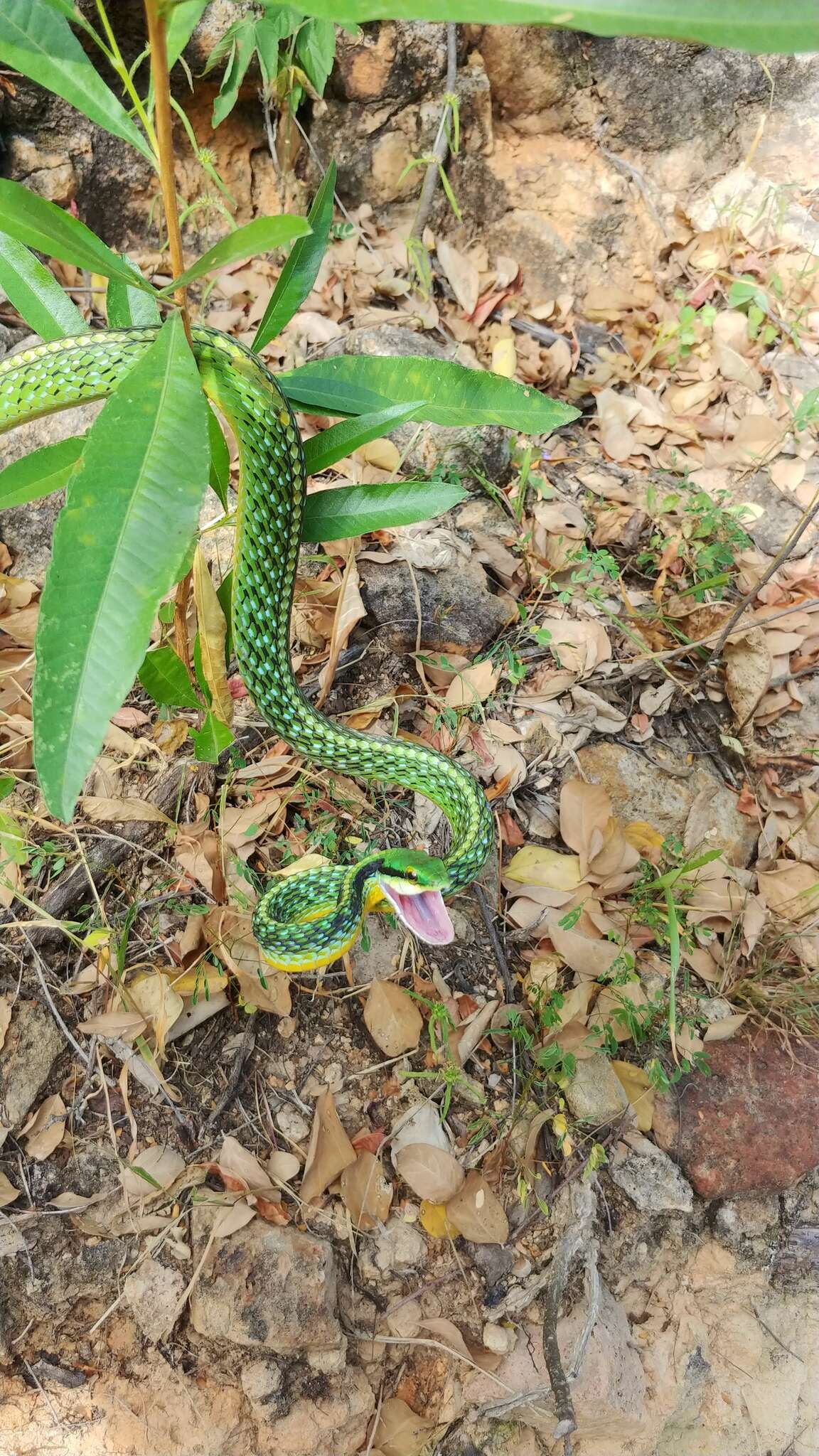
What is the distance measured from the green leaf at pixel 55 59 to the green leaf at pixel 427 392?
0.50m

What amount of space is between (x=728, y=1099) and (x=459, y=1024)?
80cm

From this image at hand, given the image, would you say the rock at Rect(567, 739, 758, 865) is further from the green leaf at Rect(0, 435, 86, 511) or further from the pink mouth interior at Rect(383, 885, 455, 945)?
the green leaf at Rect(0, 435, 86, 511)

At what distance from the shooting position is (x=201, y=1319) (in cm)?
197

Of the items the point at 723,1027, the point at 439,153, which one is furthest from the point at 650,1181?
the point at 439,153

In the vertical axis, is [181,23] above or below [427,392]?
above

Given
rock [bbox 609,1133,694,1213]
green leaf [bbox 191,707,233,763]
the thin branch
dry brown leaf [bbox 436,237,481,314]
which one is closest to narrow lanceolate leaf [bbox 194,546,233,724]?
green leaf [bbox 191,707,233,763]

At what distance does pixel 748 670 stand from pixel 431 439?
131 centimetres

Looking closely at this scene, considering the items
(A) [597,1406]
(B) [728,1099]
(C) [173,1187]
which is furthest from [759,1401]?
(C) [173,1187]

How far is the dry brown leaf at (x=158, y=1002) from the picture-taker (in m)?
2.11

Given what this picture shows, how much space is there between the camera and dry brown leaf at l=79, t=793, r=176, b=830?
7.44 ft

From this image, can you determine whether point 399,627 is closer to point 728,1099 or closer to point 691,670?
point 691,670

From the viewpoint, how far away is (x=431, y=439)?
9.03ft

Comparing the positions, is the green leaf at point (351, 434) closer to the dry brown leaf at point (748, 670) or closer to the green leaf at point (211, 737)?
the green leaf at point (211, 737)

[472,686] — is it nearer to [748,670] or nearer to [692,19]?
[748,670]
